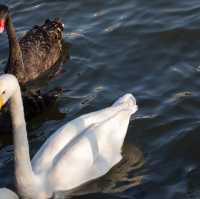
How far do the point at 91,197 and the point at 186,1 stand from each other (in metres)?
4.54

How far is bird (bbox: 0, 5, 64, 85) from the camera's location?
9.35 m

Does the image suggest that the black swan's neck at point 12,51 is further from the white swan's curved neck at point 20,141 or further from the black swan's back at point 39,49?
the white swan's curved neck at point 20,141

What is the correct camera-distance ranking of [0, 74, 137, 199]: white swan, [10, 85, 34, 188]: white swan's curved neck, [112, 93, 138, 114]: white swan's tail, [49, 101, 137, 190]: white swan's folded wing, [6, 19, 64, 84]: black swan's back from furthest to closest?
[6, 19, 64, 84]: black swan's back
[112, 93, 138, 114]: white swan's tail
[49, 101, 137, 190]: white swan's folded wing
[0, 74, 137, 199]: white swan
[10, 85, 34, 188]: white swan's curved neck

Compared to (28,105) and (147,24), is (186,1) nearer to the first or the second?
(147,24)

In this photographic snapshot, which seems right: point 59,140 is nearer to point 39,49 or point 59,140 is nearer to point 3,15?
point 3,15

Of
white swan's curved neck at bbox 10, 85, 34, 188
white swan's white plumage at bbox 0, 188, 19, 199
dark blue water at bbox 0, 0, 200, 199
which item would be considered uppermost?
white swan's curved neck at bbox 10, 85, 34, 188

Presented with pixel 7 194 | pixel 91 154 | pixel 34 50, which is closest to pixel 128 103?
pixel 91 154

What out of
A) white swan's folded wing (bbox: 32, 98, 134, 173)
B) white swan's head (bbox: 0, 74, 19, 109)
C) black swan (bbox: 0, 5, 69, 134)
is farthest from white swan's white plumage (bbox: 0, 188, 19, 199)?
black swan (bbox: 0, 5, 69, 134)

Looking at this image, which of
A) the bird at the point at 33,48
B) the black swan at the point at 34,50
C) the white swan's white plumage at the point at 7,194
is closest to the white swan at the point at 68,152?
the white swan's white plumage at the point at 7,194

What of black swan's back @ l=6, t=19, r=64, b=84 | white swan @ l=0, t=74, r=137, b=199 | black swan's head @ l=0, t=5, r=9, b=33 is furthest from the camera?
black swan's back @ l=6, t=19, r=64, b=84

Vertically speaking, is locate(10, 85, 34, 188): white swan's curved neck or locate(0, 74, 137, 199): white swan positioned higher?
locate(10, 85, 34, 188): white swan's curved neck

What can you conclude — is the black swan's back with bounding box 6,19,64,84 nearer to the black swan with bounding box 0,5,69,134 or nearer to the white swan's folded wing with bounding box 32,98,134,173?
the black swan with bounding box 0,5,69,134

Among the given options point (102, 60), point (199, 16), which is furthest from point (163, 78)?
point (199, 16)

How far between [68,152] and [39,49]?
3354 millimetres
